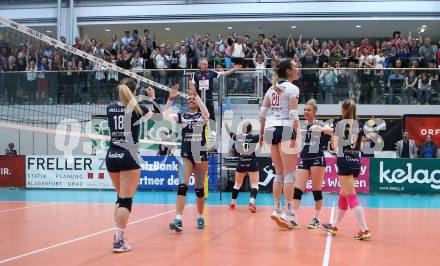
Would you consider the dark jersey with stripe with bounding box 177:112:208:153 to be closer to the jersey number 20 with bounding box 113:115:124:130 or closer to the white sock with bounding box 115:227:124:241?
the jersey number 20 with bounding box 113:115:124:130

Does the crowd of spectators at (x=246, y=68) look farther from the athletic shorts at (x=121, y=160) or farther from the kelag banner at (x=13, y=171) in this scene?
the athletic shorts at (x=121, y=160)

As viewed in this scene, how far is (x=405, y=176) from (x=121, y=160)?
503 inches

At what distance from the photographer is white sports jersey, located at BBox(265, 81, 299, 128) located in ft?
25.4

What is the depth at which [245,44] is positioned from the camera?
2078 centimetres

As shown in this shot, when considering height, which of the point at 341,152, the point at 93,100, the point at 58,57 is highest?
the point at 58,57

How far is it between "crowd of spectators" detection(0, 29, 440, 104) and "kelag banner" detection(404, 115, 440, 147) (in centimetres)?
59

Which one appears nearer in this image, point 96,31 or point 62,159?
point 62,159

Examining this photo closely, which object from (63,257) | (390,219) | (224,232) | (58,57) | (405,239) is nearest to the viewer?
(63,257)

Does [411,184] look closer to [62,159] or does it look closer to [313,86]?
[313,86]

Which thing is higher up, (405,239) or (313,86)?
(313,86)

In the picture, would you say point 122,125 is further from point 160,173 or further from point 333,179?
point 333,179

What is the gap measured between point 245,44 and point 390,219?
12004mm

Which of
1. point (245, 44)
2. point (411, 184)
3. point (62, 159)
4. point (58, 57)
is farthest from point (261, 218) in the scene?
point (58, 57)

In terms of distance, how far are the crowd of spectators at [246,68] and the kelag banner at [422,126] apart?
59 centimetres
